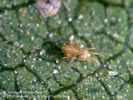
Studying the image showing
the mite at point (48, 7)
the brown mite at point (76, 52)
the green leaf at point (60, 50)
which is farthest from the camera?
the mite at point (48, 7)

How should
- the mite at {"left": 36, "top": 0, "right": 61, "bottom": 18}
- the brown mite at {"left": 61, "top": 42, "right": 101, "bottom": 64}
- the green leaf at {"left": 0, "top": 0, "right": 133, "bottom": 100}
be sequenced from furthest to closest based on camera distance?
the mite at {"left": 36, "top": 0, "right": 61, "bottom": 18}
the brown mite at {"left": 61, "top": 42, "right": 101, "bottom": 64}
the green leaf at {"left": 0, "top": 0, "right": 133, "bottom": 100}

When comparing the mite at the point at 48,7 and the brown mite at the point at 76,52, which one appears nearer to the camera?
the brown mite at the point at 76,52

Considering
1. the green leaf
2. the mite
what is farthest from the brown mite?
the mite

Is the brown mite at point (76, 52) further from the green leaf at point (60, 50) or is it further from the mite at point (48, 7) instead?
the mite at point (48, 7)

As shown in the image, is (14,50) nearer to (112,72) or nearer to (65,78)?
(65,78)

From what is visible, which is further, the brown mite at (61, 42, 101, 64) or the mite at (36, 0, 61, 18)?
the mite at (36, 0, 61, 18)

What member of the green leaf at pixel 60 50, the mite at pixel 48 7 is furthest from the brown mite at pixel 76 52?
the mite at pixel 48 7

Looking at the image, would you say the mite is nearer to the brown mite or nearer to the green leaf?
the green leaf

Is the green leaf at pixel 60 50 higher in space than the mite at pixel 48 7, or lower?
lower

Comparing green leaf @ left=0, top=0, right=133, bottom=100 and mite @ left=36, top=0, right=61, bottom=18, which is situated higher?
mite @ left=36, top=0, right=61, bottom=18

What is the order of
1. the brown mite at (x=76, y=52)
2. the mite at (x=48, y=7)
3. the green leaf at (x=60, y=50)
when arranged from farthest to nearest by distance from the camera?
the mite at (x=48, y=7), the brown mite at (x=76, y=52), the green leaf at (x=60, y=50)
